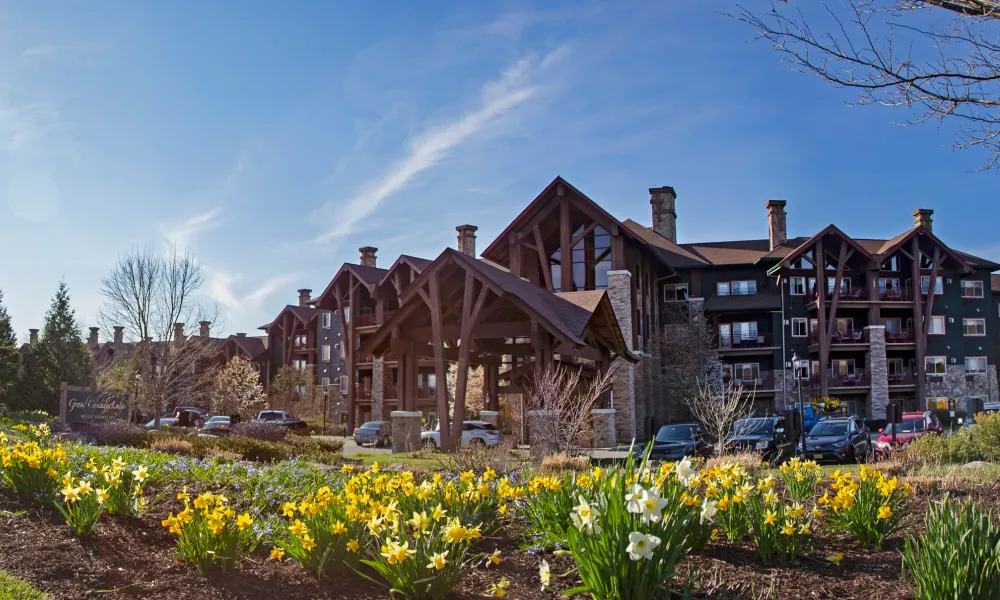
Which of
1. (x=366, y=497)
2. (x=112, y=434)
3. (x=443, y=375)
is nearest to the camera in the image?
(x=366, y=497)

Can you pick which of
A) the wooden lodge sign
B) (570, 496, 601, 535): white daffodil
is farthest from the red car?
the wooden lodge sign

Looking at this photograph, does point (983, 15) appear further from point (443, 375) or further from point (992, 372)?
point (992, 372)

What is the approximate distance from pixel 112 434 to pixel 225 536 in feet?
63.3

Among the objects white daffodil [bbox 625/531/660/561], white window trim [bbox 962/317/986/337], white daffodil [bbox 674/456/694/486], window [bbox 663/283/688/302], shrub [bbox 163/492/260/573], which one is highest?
window [bbox 663/283/688/302]

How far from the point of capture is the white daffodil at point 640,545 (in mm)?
4664

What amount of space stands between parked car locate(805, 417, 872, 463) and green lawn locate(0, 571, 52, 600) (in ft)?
67.1

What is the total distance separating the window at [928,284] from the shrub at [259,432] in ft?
149

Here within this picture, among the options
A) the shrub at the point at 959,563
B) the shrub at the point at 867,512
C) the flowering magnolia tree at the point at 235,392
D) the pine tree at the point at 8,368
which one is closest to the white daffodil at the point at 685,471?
the shrub at the point at 959,563

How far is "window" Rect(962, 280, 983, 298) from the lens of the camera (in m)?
57.9

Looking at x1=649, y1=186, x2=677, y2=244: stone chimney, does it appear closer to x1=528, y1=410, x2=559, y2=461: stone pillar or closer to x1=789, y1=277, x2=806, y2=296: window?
x1=789, y1=277, x2=806, y2=296: window

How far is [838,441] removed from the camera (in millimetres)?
23797

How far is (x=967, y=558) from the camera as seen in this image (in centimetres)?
503

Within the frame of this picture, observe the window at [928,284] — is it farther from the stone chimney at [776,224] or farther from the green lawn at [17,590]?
the green lawn at [17,590]

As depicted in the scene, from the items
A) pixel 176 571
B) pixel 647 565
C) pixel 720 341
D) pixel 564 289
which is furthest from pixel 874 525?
pixel 720 341
